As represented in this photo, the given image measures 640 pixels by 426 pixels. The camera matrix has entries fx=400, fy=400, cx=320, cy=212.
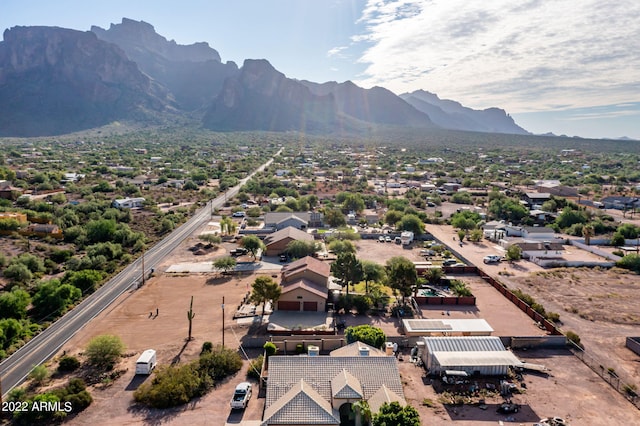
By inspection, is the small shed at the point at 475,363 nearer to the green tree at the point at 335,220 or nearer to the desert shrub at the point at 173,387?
the desert shrub at the point at 173,387

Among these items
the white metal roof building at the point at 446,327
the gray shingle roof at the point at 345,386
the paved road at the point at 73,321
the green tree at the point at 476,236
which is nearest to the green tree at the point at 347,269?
the white metal roof building at the point at 446,327

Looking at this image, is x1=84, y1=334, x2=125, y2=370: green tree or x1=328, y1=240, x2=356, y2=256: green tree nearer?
x1=84, y1=334, x2=125, y2=370: green tree

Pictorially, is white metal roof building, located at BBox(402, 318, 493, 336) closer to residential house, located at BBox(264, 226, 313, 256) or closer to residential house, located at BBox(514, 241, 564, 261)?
residential house, located at BBox(264, 226, 313, 256)

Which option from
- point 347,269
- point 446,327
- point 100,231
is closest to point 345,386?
point 446,327

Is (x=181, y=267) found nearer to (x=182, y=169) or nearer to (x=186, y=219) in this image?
(x=186, y=219)

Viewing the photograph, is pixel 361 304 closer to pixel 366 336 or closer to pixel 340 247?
pixel 366 336

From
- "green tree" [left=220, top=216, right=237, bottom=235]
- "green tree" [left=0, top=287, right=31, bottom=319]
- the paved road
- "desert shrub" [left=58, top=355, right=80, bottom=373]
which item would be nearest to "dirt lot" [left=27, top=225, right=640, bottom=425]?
the paved road
